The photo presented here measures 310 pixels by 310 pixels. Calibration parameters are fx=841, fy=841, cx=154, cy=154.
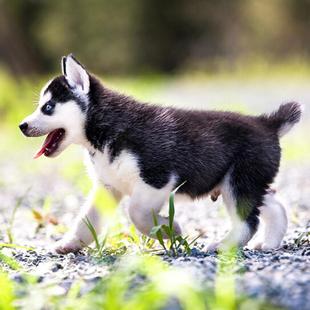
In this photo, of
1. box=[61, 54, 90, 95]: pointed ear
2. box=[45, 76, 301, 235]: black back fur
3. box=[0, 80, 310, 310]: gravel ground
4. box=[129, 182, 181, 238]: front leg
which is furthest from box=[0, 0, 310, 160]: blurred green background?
box=[129, 182, 181, 238]: front leg

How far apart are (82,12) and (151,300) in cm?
3375

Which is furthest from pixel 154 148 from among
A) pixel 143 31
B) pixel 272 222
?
pixel 143 31

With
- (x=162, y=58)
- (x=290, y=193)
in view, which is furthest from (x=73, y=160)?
(x=162, y=58)

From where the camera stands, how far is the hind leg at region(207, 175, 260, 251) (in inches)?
186

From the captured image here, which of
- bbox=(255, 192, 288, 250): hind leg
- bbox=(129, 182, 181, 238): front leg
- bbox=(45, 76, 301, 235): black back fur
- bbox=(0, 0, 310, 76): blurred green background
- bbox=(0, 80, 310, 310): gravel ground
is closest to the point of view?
bbox=(0, 80, 310, 310): gravel ground

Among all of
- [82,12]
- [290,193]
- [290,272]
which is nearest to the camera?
[290,272]

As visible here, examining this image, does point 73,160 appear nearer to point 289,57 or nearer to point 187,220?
point 187,220

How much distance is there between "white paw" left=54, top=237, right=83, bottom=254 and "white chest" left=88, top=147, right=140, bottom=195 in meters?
0.38

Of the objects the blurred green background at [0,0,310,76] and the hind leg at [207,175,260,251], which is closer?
the hind leg at [207,175,260,251]

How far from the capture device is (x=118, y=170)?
4625 millimetres

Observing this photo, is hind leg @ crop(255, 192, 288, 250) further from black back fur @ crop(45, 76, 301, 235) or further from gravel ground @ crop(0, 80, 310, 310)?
black back fur @ crop(45, 76, 301, 235)

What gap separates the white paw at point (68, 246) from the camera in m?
4.82

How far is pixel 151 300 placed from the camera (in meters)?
3.05

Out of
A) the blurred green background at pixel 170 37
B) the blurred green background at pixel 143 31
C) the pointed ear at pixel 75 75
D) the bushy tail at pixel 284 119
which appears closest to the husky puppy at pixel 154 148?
the pointed ear at pixel 75 75
